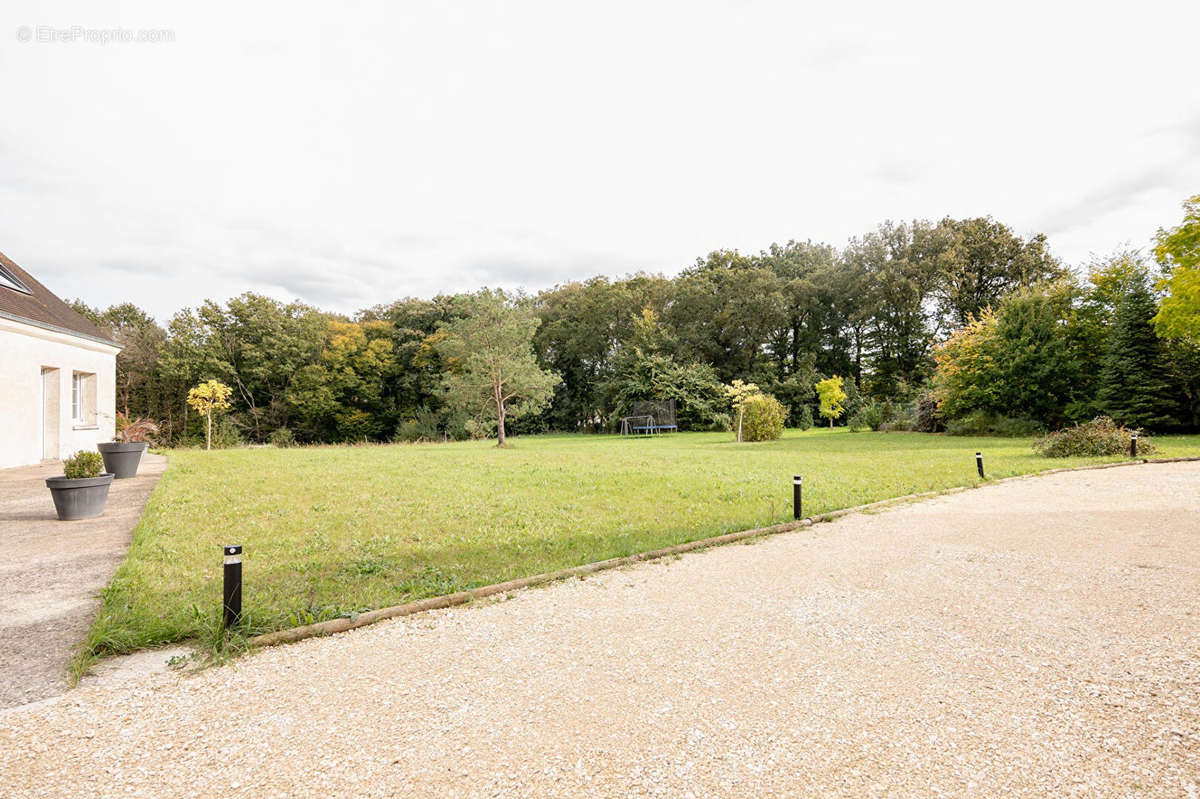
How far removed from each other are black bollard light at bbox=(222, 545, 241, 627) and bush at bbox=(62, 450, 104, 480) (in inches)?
204

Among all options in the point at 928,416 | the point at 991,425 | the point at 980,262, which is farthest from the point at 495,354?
the point at 980,262

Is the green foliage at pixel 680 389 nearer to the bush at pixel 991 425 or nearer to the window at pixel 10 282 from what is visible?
the bush at pixel 991 425

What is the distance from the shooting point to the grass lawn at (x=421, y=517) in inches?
164

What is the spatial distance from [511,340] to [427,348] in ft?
52.5

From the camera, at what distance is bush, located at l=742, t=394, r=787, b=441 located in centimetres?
2062

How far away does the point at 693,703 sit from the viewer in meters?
2.73

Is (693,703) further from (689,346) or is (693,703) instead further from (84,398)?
(689,346)

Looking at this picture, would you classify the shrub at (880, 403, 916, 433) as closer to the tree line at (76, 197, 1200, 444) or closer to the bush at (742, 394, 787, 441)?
the tree line at (76, 197, 1200, 444)

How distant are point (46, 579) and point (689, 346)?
32.3m

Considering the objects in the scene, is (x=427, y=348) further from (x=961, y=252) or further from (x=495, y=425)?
(x=961, y=252)

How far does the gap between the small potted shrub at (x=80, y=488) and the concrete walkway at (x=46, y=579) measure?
15cm

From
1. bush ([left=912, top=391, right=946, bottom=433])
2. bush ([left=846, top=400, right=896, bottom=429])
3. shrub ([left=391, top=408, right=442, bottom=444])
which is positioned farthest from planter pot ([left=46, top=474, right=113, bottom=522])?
bush ([left=846, top=400, right=896, bottom=429])

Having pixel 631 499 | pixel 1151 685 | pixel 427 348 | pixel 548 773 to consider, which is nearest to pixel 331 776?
pixel 548 773

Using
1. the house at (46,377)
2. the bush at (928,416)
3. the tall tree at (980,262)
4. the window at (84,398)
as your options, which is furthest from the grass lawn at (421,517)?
the tall tree at (980,262)
